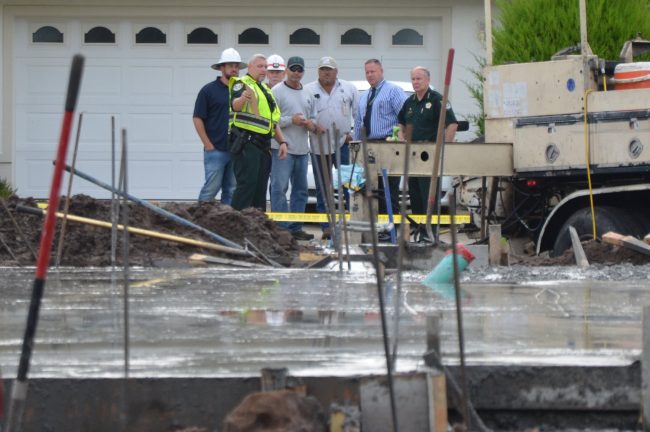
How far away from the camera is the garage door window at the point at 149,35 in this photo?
20.3 m

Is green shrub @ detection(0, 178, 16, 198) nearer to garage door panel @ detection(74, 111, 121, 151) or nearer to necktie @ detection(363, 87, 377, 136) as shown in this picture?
garage door panel @ detection(74, 111, 121, 151)

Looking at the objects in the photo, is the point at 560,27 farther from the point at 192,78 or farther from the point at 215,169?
the point at 192,78

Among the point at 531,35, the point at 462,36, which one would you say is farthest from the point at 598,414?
the point at 462,36

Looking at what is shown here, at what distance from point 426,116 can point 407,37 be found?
21.1ft

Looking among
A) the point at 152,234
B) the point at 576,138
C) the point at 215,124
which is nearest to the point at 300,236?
the point at 215,124

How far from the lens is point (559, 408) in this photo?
5.20 m

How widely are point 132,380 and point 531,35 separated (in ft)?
41.1

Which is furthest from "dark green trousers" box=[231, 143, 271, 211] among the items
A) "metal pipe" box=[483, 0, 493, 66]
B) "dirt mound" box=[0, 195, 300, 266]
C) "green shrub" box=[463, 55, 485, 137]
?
"green shrub" box=[463, 55, 485, 137]

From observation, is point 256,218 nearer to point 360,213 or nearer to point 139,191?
point 360,213

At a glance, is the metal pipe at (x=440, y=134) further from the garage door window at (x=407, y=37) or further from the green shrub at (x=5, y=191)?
the garage door window at (x=407, y=37)

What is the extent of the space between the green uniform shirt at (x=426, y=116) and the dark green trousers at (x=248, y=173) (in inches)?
65.0

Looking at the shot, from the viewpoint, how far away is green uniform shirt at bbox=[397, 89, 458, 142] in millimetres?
14086

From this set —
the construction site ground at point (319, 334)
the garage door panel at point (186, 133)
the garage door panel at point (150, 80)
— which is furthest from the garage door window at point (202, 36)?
the construction site ground at point (319, 334)

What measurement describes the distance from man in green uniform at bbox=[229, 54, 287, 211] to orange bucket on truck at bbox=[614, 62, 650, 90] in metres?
3.46
